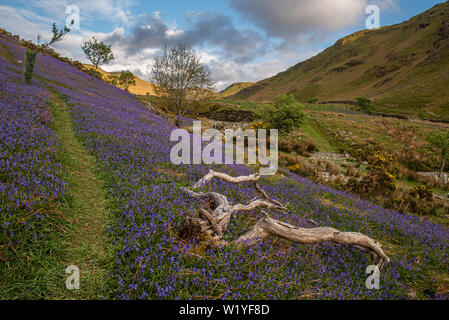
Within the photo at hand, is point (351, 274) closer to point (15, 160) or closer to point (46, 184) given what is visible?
point (46, 184)

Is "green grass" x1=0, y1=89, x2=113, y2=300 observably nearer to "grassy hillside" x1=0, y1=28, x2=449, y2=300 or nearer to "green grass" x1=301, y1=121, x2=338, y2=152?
"grassy hillside" x1=0, y1=28, x2=449, y2=300

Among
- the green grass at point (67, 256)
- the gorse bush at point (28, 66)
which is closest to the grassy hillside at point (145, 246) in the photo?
the green grass at point (67, 256)

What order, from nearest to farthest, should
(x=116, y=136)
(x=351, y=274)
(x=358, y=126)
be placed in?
1. (x=351, y=274)
2. (x=116, y=136)
3. (x=358, y=126)

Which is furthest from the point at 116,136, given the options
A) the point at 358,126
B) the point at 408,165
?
A: the point at 358,126

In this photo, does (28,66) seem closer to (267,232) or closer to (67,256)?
(67,256)
